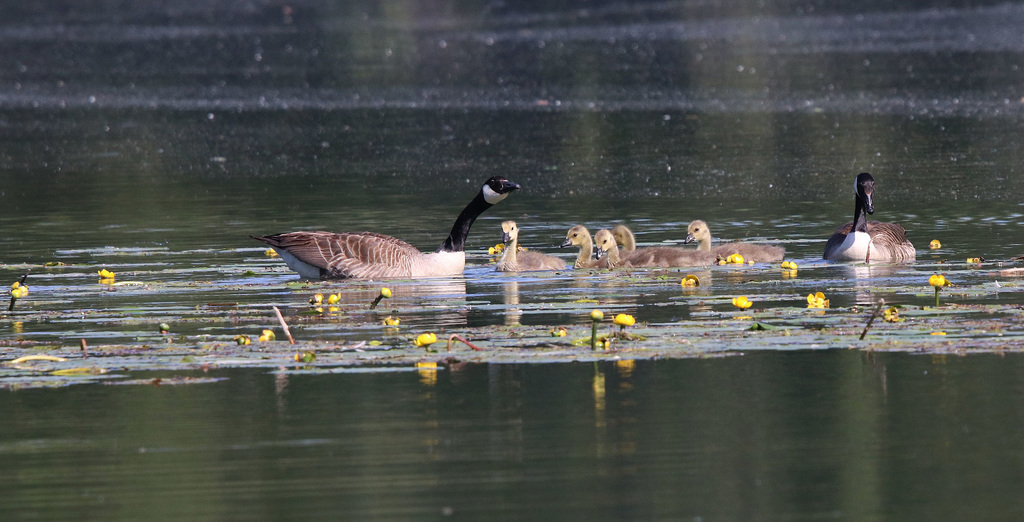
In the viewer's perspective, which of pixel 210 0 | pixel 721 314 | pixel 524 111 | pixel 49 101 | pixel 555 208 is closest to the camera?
pixel 721 314

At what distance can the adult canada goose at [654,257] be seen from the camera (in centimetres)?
1748

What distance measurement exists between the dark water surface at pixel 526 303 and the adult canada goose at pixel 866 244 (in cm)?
50

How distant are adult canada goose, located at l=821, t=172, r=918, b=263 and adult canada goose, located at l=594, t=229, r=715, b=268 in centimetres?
138

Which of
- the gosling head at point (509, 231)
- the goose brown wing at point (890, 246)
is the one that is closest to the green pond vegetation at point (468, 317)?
the gosling head at point (509, 231)

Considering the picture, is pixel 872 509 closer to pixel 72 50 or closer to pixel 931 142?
pixel 931 142

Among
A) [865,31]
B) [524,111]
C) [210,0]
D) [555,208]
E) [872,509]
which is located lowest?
[872,509]

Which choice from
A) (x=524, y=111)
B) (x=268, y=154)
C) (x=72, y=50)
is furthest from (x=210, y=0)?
(x=268, y=154)

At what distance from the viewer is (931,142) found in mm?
32062

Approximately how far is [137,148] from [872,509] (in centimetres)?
2981

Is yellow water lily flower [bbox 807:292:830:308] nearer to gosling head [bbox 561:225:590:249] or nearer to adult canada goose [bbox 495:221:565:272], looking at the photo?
adult canada goose [bbox 495:221:565:272]

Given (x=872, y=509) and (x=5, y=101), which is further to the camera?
(x=5, y=101)

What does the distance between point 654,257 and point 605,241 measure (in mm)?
768

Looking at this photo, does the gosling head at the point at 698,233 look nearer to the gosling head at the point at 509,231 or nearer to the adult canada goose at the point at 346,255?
the gosling head at the point at 509,231

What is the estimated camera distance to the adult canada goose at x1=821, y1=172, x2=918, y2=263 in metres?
17.6
